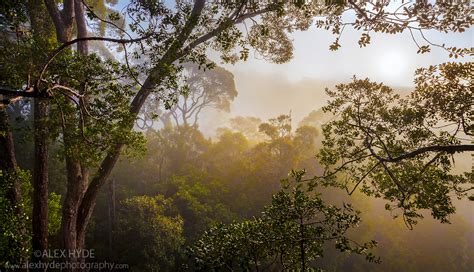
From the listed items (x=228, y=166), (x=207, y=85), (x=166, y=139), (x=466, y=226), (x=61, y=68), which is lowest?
(x=466, y=226)

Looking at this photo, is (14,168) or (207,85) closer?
(14,168)

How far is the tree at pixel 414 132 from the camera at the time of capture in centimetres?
514

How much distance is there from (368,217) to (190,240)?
39.5ft

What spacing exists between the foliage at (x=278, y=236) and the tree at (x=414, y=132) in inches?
30.0

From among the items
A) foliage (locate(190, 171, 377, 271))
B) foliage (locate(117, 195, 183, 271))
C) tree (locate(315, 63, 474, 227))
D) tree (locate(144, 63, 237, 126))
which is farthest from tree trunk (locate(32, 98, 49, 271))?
tree (locate(144, 63, 237, 126))

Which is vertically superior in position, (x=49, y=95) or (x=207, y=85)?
(x=207, y=85)

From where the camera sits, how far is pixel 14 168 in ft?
21.6

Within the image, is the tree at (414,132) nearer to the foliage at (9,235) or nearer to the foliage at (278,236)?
the foliage at (278,236)

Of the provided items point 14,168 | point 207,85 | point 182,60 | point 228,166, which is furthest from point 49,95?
point 207,85

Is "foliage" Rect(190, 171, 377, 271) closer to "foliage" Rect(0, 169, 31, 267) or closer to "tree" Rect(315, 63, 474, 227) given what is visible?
"tree" Rect(315, 63, 474, 227)

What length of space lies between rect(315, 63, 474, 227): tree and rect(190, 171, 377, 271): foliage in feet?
2.50

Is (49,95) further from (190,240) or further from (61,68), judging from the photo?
(190,240)

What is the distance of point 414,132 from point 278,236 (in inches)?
129

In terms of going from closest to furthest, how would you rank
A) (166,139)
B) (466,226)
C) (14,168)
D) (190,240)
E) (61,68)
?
1. (61,68)
2. (14,168)
3. (190,240)
4. (466,226)
5. (166,139)
